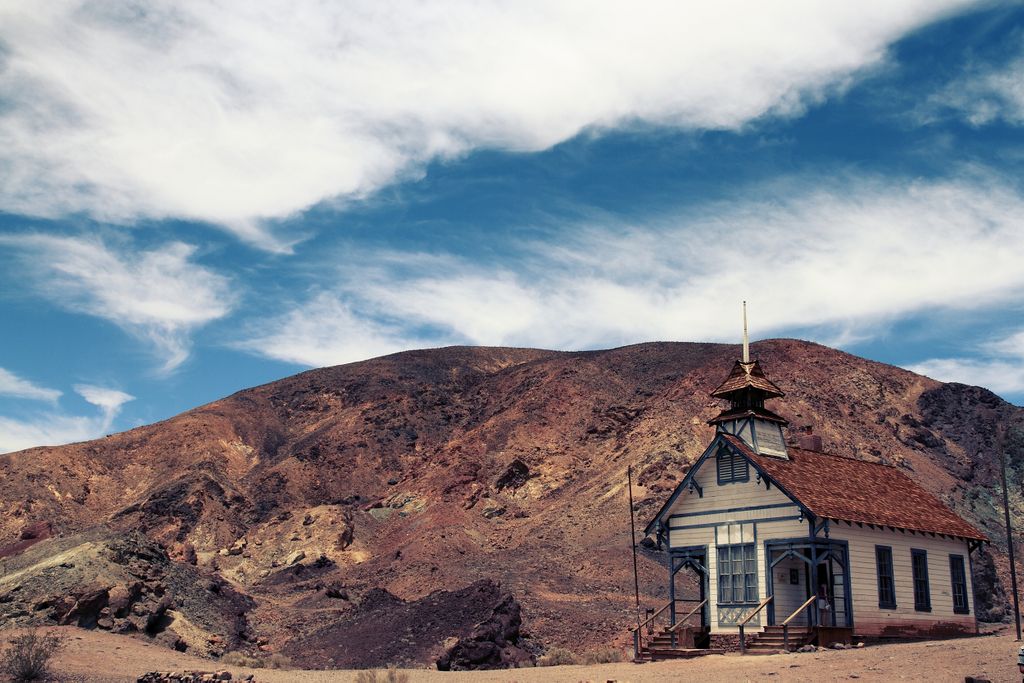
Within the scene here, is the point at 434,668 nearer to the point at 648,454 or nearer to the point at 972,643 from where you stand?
the point at 972,643

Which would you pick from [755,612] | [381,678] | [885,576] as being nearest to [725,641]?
[755,612]

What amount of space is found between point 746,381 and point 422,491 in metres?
48.8

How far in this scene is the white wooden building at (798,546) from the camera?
2762cm

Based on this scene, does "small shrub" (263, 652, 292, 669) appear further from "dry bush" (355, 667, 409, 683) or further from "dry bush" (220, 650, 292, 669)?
"dry bush" (355, 667, 409, 683)

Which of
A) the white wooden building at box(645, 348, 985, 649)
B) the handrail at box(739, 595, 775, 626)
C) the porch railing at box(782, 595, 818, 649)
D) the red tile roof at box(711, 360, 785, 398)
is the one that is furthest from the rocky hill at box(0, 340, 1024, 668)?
the red tile roof at box(711, 360, 785, 398)

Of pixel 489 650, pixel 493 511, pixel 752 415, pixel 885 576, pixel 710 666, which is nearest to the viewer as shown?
pixel 710 666

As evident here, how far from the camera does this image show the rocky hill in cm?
3897

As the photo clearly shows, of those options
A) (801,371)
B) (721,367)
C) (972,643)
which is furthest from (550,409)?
(972,643)

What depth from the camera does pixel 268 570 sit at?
67000mm

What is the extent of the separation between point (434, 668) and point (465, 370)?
77243mm

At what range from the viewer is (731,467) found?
99.0ft

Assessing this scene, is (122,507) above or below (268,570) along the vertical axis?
above

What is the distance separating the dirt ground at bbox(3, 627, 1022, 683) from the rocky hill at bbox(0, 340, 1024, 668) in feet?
11.4

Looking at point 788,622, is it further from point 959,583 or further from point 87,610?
point 87,610
